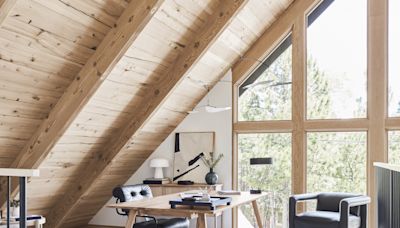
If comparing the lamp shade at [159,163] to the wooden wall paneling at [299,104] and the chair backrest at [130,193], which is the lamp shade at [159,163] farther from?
the wooden wall paneling at [299,104]

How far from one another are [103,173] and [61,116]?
173 centimetres

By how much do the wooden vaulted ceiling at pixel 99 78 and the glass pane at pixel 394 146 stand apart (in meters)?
2.25

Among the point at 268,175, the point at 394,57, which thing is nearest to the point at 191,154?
the point at 268,175

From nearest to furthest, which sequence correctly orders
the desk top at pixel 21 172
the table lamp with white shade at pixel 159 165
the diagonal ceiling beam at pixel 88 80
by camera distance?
1. the desk top at pixel 21 172
2. the diagonal ceiling beam at pixel 88 80
3. the table lamp with white shade at pixel 159 165

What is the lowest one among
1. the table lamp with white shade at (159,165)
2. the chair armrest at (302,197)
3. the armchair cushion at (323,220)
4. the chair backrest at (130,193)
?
the armchair cushion at (323,220)

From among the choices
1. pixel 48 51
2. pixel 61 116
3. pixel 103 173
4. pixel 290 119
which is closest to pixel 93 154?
pixel 103 173

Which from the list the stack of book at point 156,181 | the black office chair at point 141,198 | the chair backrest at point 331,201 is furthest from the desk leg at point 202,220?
the stack of book at point 156,181

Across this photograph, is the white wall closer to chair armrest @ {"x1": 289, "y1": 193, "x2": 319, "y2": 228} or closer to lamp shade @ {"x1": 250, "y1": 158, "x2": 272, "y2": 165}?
lamp shade @ {"x1": 250, "y1": 158, "x2": 272, "y2": 165}

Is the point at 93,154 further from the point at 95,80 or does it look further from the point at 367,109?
the point at 367,109

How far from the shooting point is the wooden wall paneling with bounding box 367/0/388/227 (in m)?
6.34

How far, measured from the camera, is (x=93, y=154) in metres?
6.46

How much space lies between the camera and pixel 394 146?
632cm

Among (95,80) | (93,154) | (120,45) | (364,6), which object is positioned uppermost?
(364,6)

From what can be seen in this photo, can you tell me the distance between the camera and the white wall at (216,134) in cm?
709
